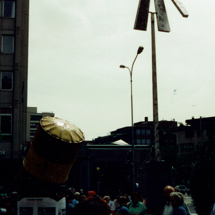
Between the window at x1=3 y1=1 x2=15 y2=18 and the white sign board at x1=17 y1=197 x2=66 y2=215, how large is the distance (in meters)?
32.9

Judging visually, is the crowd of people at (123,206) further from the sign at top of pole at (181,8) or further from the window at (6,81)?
the window at (6,81)

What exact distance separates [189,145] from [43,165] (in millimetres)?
101112

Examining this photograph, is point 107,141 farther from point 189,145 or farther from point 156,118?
point 156,118

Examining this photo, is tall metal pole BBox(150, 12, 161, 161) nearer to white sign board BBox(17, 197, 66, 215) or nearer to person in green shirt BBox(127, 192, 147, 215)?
person in green shirt BBox(127, 192, 147, 215)

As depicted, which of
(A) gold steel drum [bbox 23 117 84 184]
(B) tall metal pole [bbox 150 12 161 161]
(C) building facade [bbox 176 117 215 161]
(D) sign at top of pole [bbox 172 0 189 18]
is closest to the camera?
(A) gold steel drum [bbox 23 117 84 184]

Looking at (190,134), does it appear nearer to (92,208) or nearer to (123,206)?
(123,206)

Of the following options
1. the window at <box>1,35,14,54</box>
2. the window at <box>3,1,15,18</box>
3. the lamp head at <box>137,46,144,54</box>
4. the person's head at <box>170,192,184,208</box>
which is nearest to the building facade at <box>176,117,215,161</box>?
the window at <box>1,35,14,54</box>

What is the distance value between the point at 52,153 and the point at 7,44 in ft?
104

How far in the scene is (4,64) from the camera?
1430 inches

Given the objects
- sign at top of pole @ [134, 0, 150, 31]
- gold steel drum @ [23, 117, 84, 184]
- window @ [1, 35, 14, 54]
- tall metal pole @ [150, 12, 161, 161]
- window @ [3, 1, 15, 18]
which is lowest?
gold steel drum @ [23, 117, 84, 184]

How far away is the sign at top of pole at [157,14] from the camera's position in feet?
44.5

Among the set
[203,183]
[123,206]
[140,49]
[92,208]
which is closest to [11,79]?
[140,49]

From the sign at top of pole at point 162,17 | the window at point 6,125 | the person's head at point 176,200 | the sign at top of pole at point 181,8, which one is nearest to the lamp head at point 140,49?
the window at point 6,125

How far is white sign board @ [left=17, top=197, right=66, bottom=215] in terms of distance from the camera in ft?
21.5
